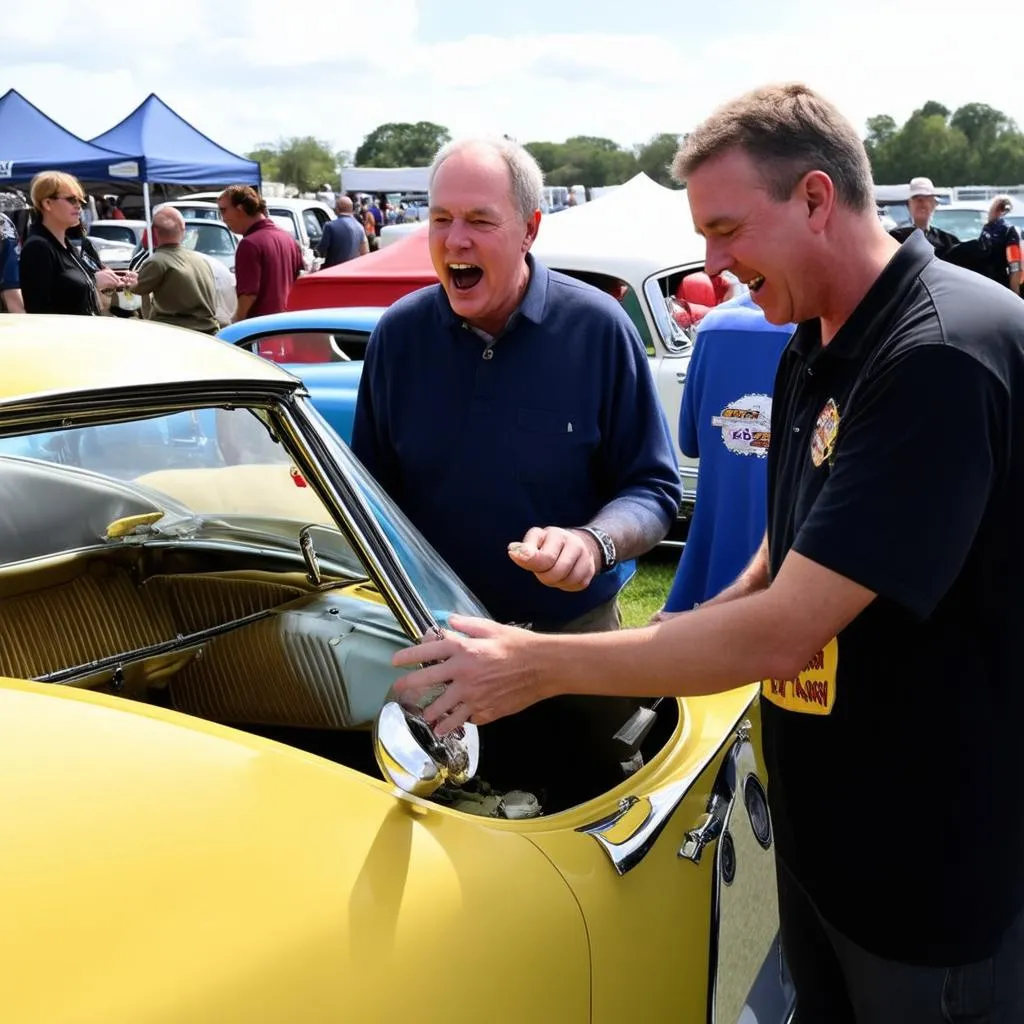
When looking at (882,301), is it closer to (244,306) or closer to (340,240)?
(244,306)

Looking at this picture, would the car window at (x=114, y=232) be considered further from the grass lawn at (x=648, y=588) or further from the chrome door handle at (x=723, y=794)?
the chrome door handle at (x=723, y=794)

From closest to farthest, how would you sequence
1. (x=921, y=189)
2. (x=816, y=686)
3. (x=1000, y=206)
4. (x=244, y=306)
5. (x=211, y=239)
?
(x=816, y=686) < (x=244, y=306) < (x=921, y=189) < (x=1000, y=206) < (x=211, y=239)

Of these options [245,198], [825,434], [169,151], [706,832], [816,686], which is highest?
[169,151]

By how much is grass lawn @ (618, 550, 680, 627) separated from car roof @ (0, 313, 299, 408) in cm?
340

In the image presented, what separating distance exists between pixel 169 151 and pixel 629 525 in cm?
1396

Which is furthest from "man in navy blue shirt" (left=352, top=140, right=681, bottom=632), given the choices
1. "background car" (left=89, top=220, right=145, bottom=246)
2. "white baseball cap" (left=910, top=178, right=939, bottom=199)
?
"background car" (left=89, top=220, right=145, bottom=246)

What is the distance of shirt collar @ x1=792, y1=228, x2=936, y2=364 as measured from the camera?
1.45 meters

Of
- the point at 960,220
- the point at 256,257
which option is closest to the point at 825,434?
the point at 256,257

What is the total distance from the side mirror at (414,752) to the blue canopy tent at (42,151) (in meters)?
14.0

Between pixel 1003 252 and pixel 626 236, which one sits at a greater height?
pixel 626 236

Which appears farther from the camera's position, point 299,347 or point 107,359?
point 299,347

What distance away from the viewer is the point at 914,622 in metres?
1.43

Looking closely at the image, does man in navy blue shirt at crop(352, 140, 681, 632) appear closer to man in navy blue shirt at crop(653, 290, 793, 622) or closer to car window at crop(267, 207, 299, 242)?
man in navy blue shirt at crop(653, 290, 793, 622)

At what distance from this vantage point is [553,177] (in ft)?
335
